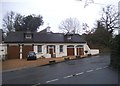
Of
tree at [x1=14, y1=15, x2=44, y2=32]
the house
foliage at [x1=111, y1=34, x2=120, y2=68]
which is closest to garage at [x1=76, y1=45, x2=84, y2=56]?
the house

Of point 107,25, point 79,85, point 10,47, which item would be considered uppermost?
point 107,25

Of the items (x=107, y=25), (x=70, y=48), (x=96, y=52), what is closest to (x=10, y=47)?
(x=70, y=48)

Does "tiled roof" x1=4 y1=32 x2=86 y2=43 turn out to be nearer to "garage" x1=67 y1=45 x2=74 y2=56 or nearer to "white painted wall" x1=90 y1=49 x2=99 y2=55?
"garage" x1=67 y1=45 x2=74 y2=56

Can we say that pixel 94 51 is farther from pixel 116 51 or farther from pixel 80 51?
pixel 116 51

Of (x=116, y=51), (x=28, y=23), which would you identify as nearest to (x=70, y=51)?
(x=28, y=23)

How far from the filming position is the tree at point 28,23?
6806 cm

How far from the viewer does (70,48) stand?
4931cm

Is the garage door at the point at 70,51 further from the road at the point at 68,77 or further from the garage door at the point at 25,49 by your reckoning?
the road at the point at 68,77

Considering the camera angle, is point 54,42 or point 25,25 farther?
point 25,25

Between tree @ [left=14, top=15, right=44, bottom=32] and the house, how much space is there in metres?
18.9

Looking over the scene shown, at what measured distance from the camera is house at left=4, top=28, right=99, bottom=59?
45.5 m

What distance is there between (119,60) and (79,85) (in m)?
9.13

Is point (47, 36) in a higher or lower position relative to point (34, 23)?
lower

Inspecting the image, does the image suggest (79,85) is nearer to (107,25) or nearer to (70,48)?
(70,48)
